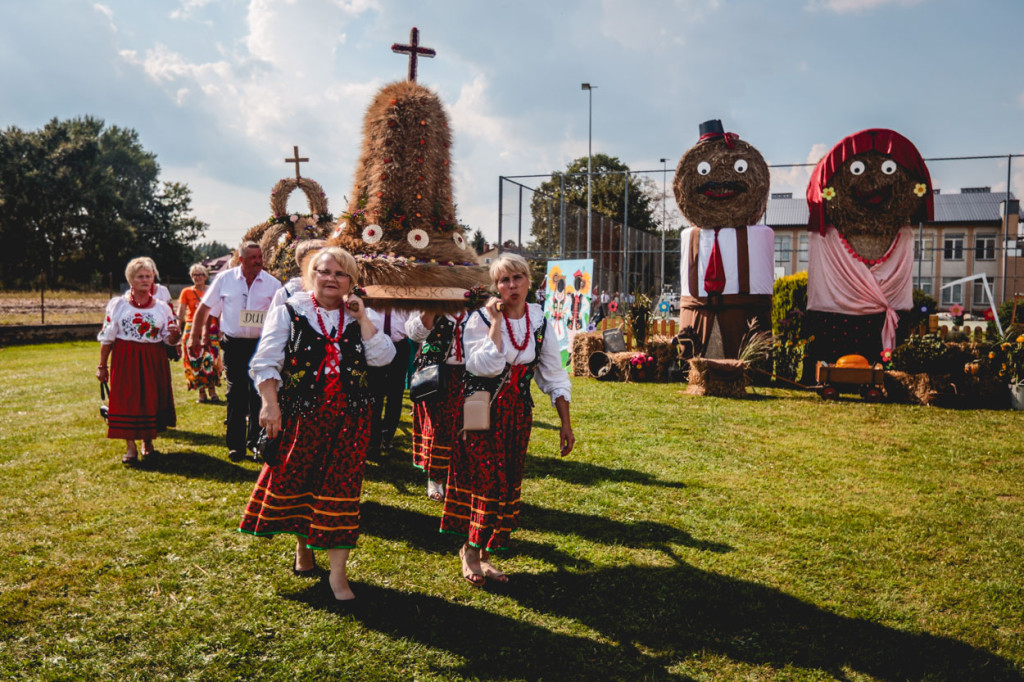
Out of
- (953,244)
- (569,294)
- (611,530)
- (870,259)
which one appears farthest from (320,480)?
(953,244)

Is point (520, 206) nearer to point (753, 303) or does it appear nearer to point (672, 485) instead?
point (753, 303)

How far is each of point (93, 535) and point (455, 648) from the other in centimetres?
284

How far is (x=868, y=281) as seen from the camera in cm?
1097

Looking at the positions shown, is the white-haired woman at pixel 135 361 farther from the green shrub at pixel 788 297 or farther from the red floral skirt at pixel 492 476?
the green shrub at pixel 788 297

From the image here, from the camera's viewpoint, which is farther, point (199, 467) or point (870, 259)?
point (870, 259)

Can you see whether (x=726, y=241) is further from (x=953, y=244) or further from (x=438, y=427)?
(x=953, y=244)

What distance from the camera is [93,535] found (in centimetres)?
458

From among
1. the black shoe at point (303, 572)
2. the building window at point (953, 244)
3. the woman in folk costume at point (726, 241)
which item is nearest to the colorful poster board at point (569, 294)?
the woman in folk costume at point (726, 241)

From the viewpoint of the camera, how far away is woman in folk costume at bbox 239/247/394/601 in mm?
3658

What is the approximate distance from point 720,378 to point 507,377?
7404mm

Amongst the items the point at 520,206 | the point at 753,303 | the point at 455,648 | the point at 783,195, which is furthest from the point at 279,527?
the point at 783,195

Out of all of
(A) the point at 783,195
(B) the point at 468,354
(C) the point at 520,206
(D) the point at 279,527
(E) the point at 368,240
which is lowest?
(D) the point at 279,527

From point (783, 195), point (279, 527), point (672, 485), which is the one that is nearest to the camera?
point (279, 527)

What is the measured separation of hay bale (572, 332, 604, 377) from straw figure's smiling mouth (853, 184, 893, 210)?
483 centimetres
